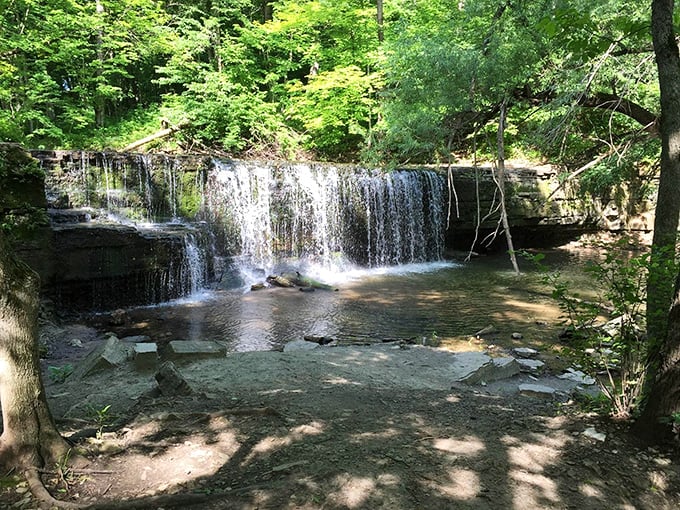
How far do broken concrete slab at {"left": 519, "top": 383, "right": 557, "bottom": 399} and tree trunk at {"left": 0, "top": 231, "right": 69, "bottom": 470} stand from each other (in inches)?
182

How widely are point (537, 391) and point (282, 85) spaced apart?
779 inches

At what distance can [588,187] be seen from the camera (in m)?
17.3

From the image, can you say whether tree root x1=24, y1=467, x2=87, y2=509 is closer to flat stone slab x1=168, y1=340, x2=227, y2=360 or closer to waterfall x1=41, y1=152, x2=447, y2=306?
flat stone slab x1=168, y1=340, x2=227, y2=360

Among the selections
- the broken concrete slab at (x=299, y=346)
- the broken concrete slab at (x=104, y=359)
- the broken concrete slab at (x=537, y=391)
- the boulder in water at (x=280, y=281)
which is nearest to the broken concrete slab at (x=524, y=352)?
the broken concrete slab at (x=537, y=391)

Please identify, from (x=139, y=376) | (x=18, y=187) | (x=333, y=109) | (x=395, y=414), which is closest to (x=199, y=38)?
(x=333, y=109)

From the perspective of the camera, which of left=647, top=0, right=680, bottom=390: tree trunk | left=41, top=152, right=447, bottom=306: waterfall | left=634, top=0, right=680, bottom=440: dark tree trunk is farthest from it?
left=41, top=152, right=447, bottom=306: waterfall

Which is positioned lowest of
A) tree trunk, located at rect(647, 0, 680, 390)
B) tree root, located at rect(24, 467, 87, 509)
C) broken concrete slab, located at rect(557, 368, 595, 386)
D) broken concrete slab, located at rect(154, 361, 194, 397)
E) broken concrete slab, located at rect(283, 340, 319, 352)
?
broken concrete slab, located at rect(557, 368, 595, 386)

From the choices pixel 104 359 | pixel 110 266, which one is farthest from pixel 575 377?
pixel 110 266

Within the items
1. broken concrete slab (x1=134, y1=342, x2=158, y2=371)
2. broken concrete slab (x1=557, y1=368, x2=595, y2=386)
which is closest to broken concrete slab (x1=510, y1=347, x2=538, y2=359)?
broken concrete slab (x1=557, y1=368, x2=595, y2=386)

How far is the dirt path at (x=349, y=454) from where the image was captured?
2.47 metres

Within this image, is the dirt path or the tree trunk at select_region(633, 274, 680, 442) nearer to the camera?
the dirt path

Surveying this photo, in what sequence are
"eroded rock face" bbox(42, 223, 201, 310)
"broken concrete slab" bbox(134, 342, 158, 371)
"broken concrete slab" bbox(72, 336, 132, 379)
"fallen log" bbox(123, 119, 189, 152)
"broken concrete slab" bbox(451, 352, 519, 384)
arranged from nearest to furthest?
"broken concrete slab" bbox(72, 336, 132, 379), "broken concrete slab" bbox(134, 342, 158, 371), "broken concrete slab" bbox(451, 352, 519, 384), "eroded rock face" bbox(42, 223, 201, 310), "fallen log" bbox(123, 119, 189, 152)

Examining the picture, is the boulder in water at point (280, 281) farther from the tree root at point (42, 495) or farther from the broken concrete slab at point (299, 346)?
the tree root at point (42, 495)

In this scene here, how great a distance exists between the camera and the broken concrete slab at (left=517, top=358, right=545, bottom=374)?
645cm
